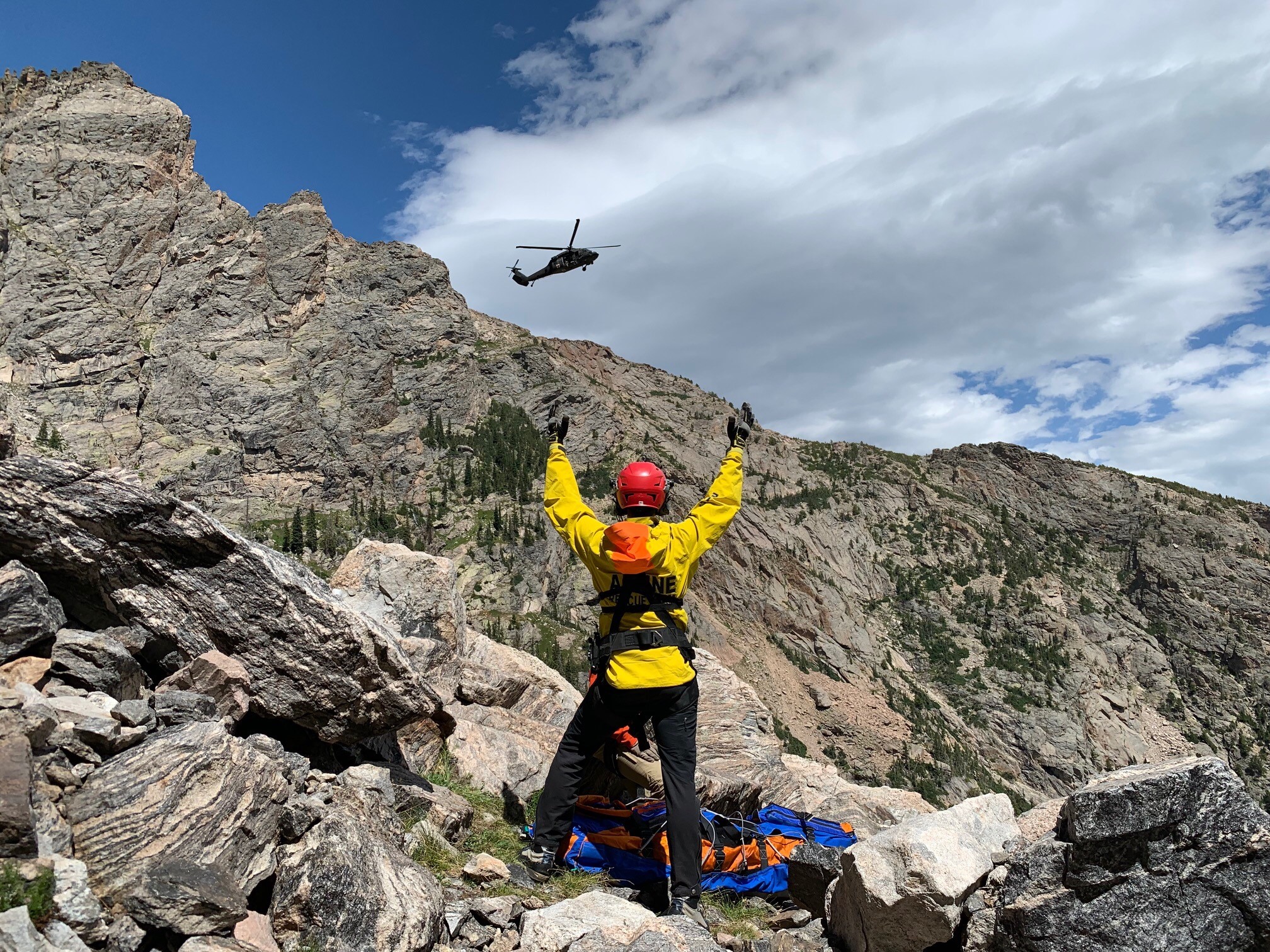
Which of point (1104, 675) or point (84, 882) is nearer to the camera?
point (84, 882)

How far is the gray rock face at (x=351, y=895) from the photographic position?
387cm

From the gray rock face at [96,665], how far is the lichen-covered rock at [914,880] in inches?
187

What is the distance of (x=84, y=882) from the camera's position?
10.8ft

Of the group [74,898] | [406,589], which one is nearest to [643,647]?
[74,898]

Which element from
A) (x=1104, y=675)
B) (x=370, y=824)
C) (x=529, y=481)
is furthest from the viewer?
(x=1104, y=675)

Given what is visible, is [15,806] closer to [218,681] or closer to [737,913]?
[218,681]

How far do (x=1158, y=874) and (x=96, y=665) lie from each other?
6.35 metres

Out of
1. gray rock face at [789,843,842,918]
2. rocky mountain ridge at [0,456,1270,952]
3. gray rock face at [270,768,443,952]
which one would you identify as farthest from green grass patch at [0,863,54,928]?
gray rock face at [789,843,842,918]

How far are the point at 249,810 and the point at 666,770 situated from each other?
258 centimetres

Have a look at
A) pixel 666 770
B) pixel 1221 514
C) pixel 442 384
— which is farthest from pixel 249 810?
pixel 1221 514

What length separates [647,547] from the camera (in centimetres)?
530

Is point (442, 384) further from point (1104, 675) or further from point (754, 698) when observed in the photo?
point (754, 698)

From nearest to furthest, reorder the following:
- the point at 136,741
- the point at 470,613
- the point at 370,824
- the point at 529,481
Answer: the point at 136,741
the point at 370,824
the point at 470,613
the point at 529,481

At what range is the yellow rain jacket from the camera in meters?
5.30
